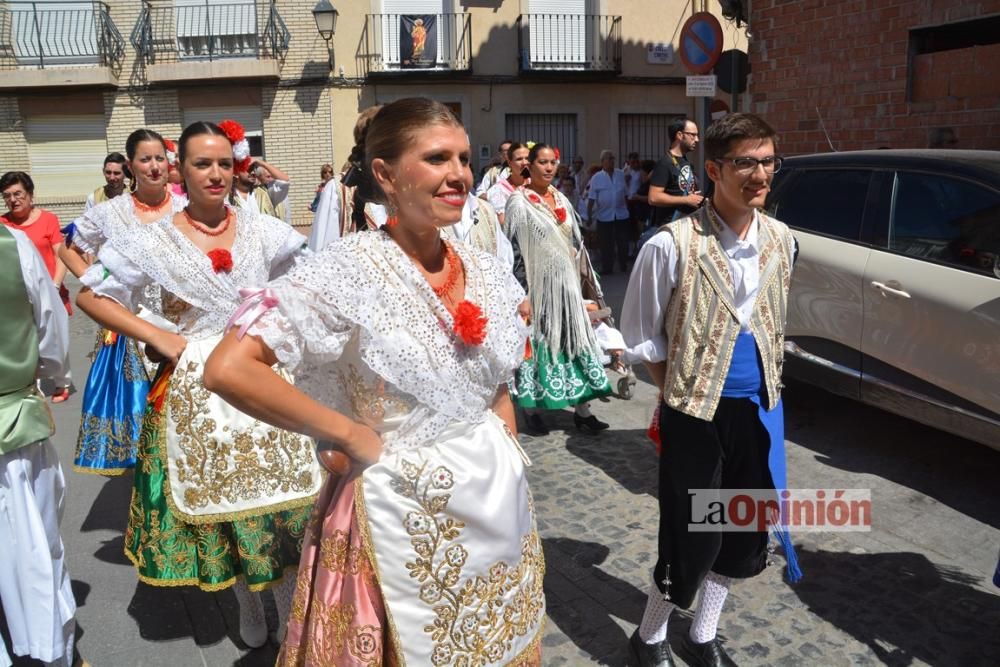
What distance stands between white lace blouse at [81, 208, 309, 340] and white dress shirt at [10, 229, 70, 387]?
0.55 ft

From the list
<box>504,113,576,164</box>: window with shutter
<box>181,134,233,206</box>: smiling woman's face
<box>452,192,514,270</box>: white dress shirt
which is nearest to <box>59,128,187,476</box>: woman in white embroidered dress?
<box>181,134,233,206</box>: smiling woman's face

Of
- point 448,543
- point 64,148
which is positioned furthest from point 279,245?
point 64,148

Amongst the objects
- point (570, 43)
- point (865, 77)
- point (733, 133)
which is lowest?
point (733, 133)

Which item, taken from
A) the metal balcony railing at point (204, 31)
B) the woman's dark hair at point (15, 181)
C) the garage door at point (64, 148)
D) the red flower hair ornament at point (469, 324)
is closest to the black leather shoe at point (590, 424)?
the red flower hair ornament at point (469, 324)

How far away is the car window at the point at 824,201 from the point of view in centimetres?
529

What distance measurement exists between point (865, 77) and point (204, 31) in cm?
1587

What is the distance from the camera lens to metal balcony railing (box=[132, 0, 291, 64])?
19.2 m

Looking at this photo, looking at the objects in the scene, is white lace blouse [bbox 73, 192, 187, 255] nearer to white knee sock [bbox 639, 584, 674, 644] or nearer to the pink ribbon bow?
the pink ribbon bow

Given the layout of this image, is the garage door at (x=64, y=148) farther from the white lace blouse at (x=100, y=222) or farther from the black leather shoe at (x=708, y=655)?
the black leather shoe at (x=708, y=655)

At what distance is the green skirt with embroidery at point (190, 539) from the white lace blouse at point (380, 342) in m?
1.25

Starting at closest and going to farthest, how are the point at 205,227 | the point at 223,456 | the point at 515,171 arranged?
the point at 223,456
the point at 205,227
the point at 515,171

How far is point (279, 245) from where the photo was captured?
3.43 metres

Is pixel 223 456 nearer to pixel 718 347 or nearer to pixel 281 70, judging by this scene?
pixel 718 347

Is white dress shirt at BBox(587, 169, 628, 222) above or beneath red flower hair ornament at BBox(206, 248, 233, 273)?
above
